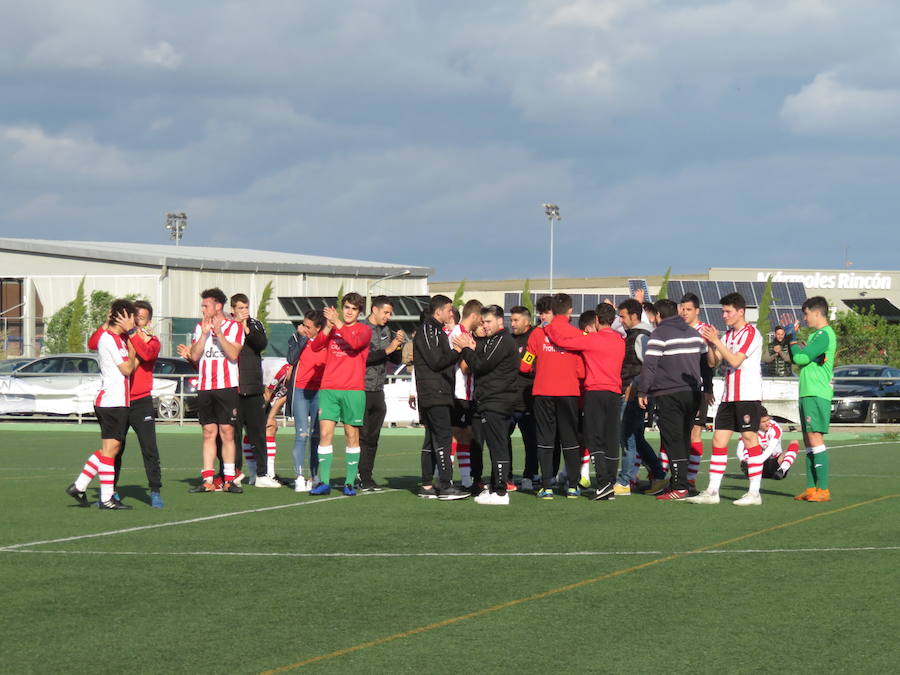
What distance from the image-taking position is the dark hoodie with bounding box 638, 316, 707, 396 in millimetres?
12453

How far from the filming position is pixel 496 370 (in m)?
12.3

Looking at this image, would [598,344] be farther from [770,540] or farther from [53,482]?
[53,482]

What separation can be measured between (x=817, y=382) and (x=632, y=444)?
7.06 ft

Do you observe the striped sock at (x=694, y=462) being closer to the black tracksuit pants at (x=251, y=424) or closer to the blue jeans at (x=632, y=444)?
the blue jeans at (x=632, y=444)

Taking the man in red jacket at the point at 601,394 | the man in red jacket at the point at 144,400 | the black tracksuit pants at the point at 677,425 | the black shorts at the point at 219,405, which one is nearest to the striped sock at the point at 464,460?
the man in red jacket at the point at 601,394

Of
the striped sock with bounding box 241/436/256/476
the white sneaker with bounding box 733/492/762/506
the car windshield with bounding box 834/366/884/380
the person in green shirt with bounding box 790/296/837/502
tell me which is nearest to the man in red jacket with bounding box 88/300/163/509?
the striped sock with bounding box 241/436/256/476

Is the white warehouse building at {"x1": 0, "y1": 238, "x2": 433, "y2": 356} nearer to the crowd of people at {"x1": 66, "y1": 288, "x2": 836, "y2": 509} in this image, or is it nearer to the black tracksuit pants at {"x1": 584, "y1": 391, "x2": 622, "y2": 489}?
the crowd of people at {"x1": 66, "y1": 288, "x2": 836, "y2": 509}

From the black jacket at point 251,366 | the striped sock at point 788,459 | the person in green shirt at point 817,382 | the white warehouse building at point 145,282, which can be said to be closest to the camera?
the person in green shirt at point 817,382

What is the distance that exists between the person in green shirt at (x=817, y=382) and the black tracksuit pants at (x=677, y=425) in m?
1.06

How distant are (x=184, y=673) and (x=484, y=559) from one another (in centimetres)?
345

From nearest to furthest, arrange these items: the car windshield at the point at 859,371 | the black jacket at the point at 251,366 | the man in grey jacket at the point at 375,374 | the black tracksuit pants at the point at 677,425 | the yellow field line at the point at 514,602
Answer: the yellow field line at the point at 514,602
the black tracksuit pants at the point at 677,425
the man in grey jacket at the point at 375,374
the black jacket at the point at 251,366
the car windshield at the point at 859,371

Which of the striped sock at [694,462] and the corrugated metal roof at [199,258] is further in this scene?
the corrugated metal roof at [199,258]

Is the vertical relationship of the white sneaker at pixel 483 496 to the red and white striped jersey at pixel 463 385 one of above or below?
below

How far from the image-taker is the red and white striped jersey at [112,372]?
11523mm
